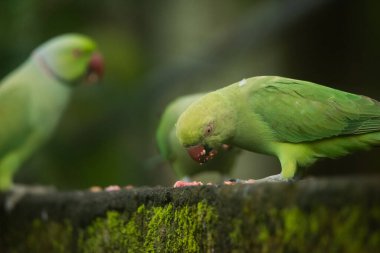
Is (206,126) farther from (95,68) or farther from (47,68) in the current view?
(95,68)

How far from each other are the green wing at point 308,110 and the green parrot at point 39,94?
2.06 meters

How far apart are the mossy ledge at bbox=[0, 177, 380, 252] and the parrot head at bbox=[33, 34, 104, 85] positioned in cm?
145

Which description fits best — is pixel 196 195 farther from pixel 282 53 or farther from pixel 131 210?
pixel 282 53

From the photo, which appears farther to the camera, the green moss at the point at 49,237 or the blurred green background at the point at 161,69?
the blurred green background at the point at 161,69

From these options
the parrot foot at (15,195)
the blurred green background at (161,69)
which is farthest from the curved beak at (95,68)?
the blurred green background at (161,69)

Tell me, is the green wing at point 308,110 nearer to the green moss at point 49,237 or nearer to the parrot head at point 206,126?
the parrot head at point 206,126

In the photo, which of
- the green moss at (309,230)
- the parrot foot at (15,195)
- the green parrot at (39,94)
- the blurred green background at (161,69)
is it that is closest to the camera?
the green moss at (309,230)

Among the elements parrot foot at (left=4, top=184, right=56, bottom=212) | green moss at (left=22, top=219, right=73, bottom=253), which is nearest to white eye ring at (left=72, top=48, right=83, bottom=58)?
parrot foot at (left=4, top=184, right=56, bottom=212)

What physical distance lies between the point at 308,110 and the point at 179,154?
0.92 meters

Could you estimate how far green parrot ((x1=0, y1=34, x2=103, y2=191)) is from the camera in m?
4.10

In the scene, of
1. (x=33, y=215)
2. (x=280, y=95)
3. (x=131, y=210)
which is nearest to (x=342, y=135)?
(x=280, y=95)

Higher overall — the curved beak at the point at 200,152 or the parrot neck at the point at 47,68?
the parrot neck at the point at 47,68

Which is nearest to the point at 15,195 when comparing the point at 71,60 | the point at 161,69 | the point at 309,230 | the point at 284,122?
the point at 71,60

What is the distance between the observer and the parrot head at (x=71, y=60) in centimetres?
448
